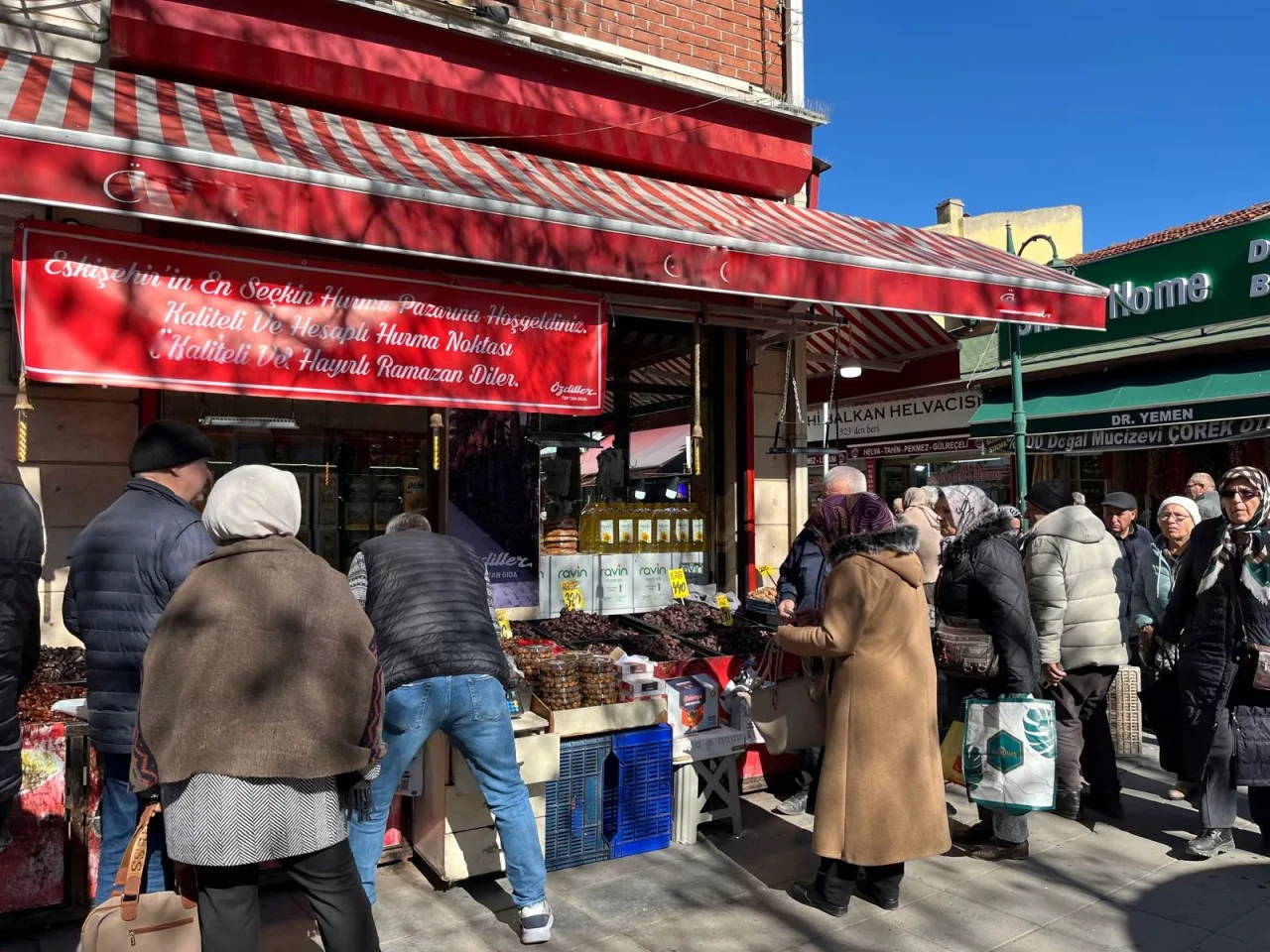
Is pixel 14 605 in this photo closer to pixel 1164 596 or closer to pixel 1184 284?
pixel 1164 596

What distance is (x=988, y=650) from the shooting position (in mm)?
4422

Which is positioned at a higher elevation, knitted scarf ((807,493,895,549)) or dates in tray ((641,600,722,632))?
knitted scarf ((807,493,895,549))

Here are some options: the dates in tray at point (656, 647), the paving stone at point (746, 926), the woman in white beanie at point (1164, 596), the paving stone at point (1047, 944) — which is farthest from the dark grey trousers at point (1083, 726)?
the dates in tray at point (656, 647)

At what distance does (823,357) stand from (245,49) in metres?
5.16

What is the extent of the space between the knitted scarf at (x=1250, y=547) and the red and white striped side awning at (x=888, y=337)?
287 cm

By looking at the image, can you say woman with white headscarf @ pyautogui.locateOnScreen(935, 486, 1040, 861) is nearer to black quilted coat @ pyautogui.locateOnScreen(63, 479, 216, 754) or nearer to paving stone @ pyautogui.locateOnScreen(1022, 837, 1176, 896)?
paving stone @ pyautogui.locateOnScreen(1022, 837, 1176, 896)

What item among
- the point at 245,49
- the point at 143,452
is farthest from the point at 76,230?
the point at 245,49

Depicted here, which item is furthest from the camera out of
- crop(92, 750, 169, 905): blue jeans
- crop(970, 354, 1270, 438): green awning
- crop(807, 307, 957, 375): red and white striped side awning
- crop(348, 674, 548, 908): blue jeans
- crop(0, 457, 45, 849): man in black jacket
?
crop(970, 354, 1270, 438): green awning

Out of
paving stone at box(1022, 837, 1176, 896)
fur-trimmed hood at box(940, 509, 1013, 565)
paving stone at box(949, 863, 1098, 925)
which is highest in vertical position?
fur-trimmed hood at box(940, 509, 1013, 565)

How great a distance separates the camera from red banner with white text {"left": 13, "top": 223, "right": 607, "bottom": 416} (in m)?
3.86

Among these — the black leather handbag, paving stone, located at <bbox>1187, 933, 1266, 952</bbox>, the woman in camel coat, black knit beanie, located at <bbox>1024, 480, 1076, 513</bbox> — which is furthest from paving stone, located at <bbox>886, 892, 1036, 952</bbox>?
black knit beanie, located at <bbox>1024, 480, 1076, 513</bbox>

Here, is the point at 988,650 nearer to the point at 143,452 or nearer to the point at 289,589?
the point at 289,589

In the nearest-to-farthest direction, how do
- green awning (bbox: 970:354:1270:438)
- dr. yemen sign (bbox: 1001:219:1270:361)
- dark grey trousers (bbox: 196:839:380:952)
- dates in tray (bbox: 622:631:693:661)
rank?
dark grey trousers (bbox: 196:839:380:952), dates in tray (bbox: 622:631:693:661), green awning (bbox: 970:354:1270:438), dr. yemen sign (bbox: 1001:219:1270:361)

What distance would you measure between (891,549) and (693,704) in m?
1.62
